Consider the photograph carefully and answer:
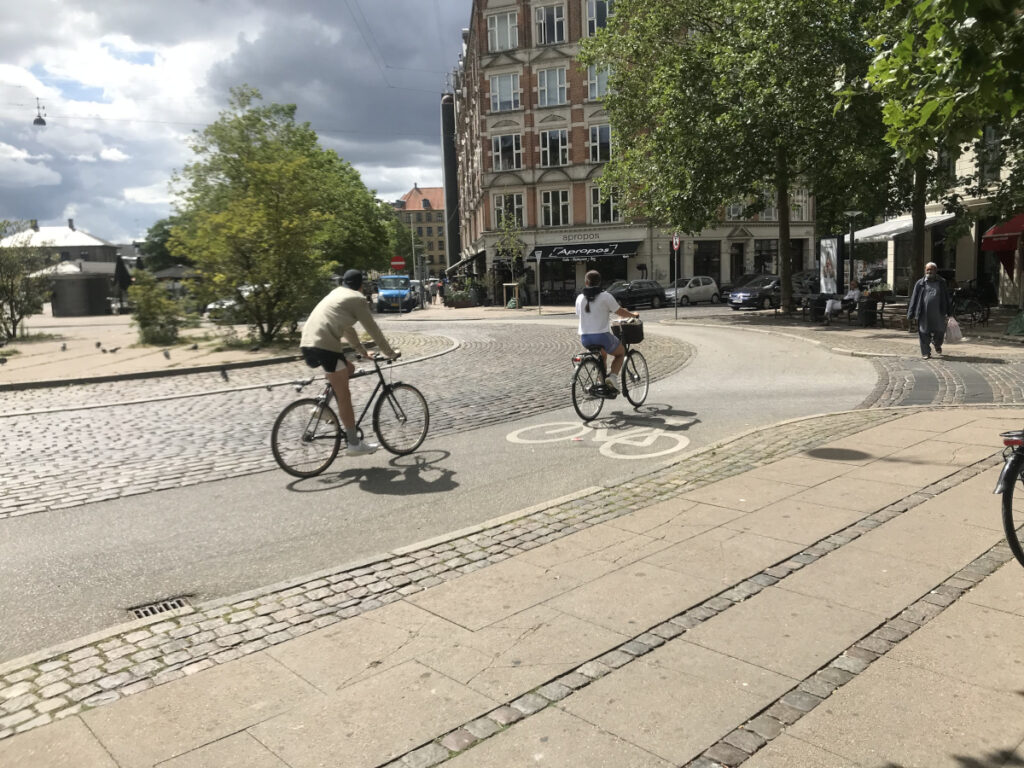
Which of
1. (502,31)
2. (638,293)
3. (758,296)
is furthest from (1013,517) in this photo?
(502,31)

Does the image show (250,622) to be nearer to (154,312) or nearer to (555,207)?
(154,312)

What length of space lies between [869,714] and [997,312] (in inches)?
1097

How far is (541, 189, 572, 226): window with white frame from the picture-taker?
51.4m

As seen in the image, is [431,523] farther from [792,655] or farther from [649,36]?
[649,36]

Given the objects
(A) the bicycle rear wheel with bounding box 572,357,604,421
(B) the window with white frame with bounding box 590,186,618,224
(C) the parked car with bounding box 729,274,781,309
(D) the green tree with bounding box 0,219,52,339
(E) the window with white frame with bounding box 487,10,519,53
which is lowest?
(A) the bicycle rear wheel with bounding box 572,357,604,421

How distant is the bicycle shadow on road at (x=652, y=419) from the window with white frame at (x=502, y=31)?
46.1 meters

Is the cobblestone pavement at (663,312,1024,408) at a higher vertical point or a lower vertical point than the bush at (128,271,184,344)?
lower

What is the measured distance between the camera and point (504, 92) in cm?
5144

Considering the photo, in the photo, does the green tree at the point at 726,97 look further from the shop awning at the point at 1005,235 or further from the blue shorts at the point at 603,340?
the blue shorts at the point at 603,340

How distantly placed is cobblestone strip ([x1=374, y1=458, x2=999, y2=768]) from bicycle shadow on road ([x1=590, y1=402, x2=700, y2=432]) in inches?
163

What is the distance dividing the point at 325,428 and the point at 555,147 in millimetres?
46557

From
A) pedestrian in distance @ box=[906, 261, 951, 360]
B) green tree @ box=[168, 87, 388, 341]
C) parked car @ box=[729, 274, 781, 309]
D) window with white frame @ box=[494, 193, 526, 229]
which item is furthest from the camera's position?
window with white frame @ box=[494, 193, 526, 229]

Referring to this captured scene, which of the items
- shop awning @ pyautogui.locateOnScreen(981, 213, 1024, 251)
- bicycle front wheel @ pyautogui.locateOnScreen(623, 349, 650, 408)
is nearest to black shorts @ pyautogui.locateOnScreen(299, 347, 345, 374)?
bicycle front wheel @ pyautogui.locateOnScreen(623, 349, 650, 408)

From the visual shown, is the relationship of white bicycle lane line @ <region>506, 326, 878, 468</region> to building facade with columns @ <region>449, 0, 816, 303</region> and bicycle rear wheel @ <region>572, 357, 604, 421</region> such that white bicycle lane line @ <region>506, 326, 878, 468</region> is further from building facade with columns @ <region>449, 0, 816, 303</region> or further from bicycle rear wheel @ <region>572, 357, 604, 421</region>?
building facade with columns @ <region>449, 0, 816, 303</region>
